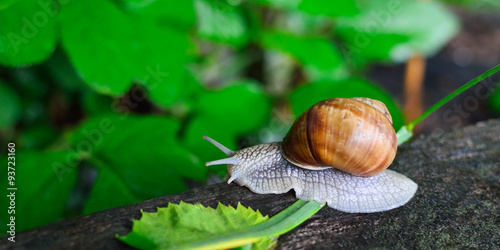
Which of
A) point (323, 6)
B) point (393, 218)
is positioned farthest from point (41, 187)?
point (323, 6)

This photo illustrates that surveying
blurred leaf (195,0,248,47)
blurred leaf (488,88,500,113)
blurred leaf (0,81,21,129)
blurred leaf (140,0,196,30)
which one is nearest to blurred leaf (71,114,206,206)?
blurred leaf (140,0,196,30)

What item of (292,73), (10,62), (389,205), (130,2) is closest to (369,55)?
(292,73)

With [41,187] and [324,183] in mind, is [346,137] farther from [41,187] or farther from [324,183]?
[41,187]

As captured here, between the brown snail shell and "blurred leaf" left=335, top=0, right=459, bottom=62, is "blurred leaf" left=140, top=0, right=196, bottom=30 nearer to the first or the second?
the brown snail shell

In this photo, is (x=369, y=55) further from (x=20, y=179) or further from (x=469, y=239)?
(x=20, y=179)

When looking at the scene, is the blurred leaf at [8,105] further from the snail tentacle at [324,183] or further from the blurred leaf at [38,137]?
the snail tentacle at [324,183]

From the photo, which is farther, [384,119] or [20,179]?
[20,179]

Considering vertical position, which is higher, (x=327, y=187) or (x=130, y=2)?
(x=130, y=2)
